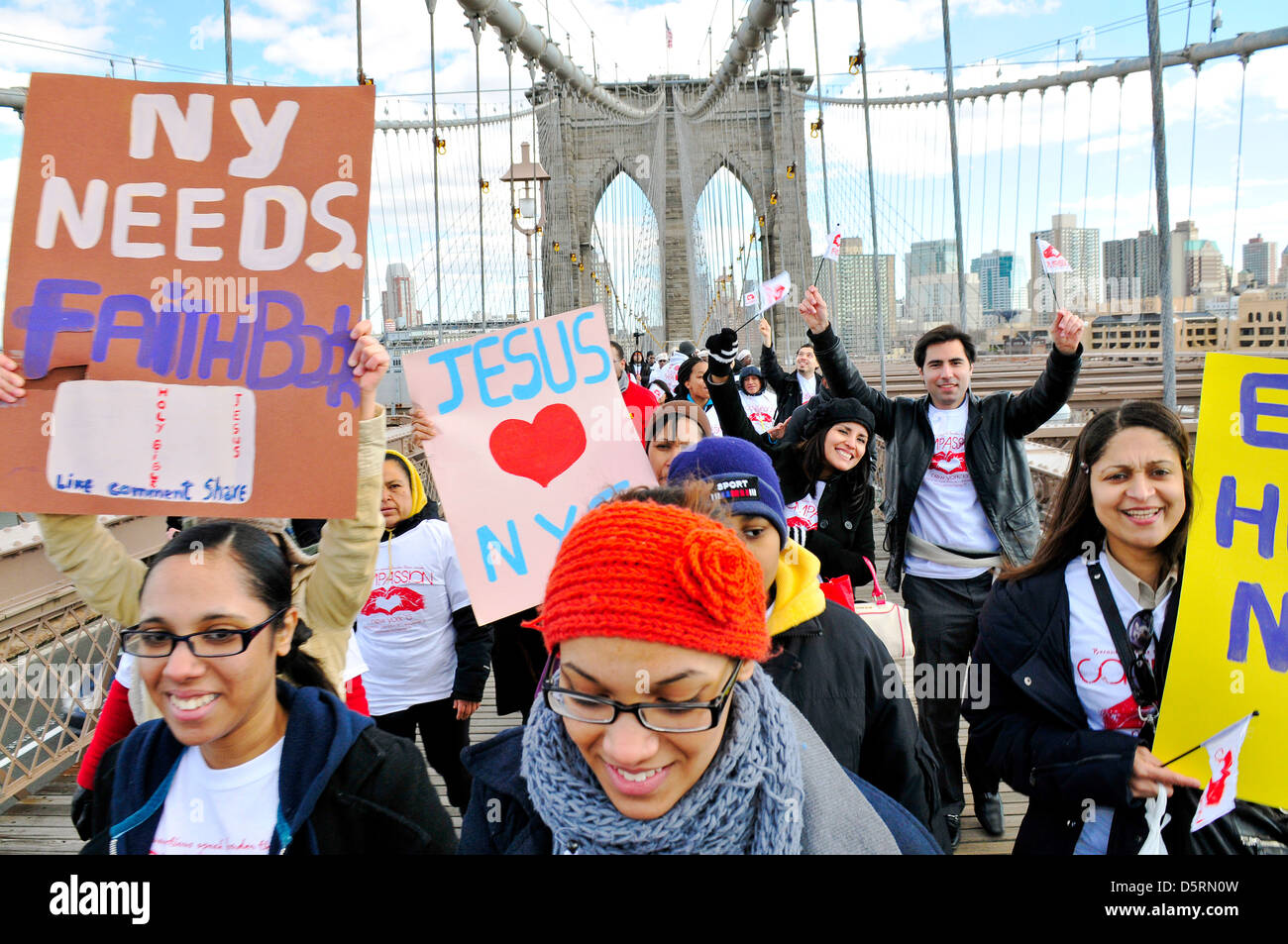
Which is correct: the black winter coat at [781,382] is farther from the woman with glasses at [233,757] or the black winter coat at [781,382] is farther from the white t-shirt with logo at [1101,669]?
the woman with glasses at [233,757]

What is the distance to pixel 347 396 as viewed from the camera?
5.90 feet

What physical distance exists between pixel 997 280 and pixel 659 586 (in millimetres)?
17354

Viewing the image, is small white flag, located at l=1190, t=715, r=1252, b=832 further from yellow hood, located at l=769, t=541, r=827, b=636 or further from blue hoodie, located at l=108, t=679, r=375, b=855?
blue hoodie, located at l=108, t=679, r=375, b=855

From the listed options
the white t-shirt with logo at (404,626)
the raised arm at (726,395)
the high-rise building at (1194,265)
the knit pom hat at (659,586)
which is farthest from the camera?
the high-rise building at (1194,265)

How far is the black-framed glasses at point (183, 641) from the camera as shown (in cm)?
131

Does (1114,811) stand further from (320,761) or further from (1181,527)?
(320,761)

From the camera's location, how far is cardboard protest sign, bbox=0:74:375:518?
1.76 meters

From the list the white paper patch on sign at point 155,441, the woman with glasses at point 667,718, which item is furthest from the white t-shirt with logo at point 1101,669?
the white paper patch on sign at point 155,441

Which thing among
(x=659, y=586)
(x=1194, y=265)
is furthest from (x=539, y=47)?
(x=659, y=586)

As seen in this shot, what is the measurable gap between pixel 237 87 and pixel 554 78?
22.4m

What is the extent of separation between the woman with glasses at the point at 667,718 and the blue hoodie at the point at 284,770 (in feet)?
1.18

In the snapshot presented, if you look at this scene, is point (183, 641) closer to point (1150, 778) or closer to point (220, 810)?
point (220, 810)

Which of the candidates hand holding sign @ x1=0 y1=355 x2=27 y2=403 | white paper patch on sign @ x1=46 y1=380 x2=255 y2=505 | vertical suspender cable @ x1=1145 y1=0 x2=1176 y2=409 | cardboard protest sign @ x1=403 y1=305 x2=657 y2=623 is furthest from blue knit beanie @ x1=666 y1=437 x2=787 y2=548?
vertical suspender cable @ x1=1145 y1=0 x2=1176 y2=409
